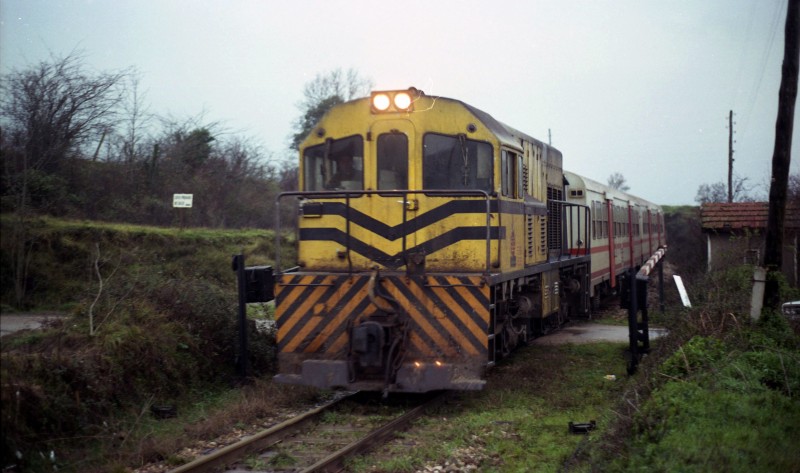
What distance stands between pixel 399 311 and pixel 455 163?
1.83m

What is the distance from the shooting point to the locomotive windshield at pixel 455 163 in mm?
8227

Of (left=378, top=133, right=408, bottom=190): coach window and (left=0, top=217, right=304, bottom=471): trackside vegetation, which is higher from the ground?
(left=378, top=133, right=408, bottom=190): coach window

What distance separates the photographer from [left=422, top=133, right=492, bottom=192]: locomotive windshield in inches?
324

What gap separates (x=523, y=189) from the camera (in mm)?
9930

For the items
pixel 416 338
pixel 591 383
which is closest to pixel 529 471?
pixel 416 338

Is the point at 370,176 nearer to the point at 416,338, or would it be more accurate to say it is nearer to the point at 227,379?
the point at 416,338

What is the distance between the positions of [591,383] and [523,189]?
2743 millimetres

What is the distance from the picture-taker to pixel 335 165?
28.1ft

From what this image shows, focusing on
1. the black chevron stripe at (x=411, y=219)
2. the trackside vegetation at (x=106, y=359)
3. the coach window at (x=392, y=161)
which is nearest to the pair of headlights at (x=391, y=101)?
the coach window at (x=392, y=161)

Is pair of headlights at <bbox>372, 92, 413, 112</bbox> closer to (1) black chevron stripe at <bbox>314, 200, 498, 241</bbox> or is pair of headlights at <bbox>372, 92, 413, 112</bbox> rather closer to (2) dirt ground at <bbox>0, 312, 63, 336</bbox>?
(1) black chevron stripe at <bbox>314, 200, 498, 241</bbox>

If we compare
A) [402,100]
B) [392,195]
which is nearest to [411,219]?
[392,195]

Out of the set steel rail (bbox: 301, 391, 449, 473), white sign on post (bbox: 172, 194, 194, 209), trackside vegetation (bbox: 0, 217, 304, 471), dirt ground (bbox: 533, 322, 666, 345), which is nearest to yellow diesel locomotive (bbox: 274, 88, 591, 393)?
steel rail (bbox: 301, 391, 449, 473)

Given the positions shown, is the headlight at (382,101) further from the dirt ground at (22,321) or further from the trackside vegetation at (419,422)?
the dirt ground at (22,321)

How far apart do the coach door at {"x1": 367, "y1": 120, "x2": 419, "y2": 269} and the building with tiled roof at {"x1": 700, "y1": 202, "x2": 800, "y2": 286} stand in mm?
11774
